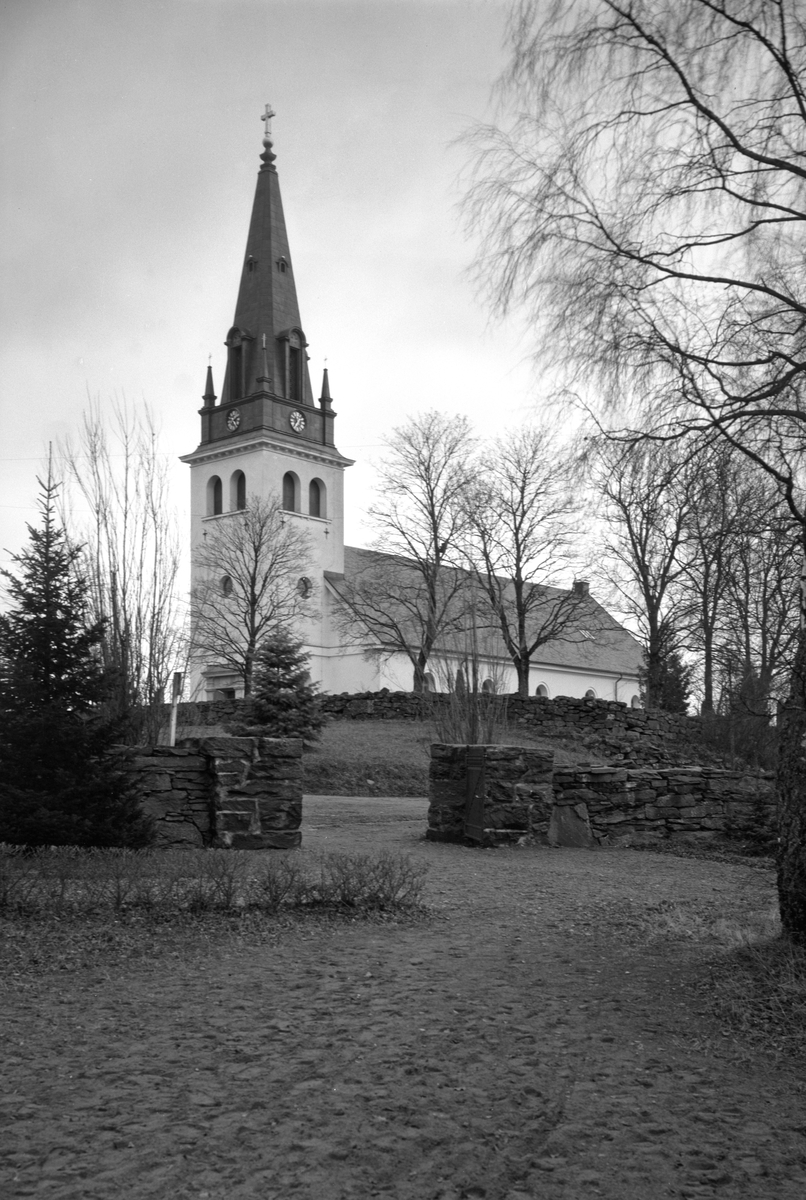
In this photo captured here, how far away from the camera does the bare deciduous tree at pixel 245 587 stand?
1831 inches

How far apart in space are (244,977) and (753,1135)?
2600mm

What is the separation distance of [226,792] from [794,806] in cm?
595

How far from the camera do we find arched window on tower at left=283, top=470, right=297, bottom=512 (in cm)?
5878

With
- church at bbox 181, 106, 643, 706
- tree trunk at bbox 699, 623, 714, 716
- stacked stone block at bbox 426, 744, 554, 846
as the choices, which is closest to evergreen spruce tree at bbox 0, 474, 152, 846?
stacked stone block at bbox 426, 744, 554, 846

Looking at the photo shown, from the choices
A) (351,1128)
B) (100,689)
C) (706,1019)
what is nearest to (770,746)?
(100,689)

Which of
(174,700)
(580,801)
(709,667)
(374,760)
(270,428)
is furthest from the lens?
(270,428)

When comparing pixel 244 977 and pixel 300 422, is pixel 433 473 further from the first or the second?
pixel 244 977

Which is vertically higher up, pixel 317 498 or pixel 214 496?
pixel 317 498

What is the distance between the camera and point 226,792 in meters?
10.0

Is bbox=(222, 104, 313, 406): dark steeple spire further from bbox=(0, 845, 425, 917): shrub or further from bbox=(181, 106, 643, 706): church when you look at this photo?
bbox=(0, 845, 425, 917): shrub

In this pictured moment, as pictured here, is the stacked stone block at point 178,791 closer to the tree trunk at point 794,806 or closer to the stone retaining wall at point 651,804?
the stone retaining wall at point 651,804

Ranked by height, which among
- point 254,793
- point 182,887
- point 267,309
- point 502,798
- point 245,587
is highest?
point 267,309

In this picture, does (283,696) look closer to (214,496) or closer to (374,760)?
(374,760)

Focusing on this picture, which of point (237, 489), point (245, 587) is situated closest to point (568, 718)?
point (245, 587)
